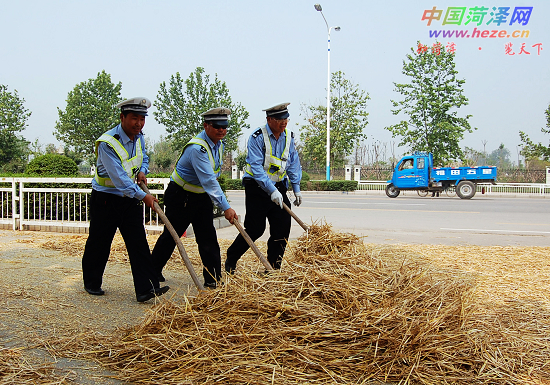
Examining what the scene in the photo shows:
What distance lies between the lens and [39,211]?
8.51 m

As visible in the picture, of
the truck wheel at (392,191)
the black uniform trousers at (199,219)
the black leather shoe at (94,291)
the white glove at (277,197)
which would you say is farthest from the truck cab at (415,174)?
the black leather shoe at (94,291)

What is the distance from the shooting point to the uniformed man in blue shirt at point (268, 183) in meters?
4.53

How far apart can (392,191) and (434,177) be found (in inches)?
76.0

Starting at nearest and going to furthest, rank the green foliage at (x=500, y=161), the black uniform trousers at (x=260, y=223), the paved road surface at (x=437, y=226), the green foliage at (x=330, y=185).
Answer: the black uniform trousers at (x=260, y=223)
the paved road surface at (x=437, y=226)
the green foliage at (x=330, y=185)
the green foliage at (x=500, y=161)

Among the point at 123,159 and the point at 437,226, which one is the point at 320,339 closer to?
the point at 123,159

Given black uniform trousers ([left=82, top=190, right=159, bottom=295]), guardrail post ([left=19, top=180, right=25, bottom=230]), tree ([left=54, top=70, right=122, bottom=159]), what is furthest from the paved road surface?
tree ([left=54, top=70, right=122, bottom=159])

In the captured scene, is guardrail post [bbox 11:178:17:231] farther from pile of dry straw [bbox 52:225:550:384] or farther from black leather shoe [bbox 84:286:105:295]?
pile of dry straw [bbox 52:225:550:384]

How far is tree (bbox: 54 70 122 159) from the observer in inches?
1519

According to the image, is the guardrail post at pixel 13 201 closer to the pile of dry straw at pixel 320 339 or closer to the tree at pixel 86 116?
the pile of dry straw at pixel 320 339

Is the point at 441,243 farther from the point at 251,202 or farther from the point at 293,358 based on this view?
the point at 293,358

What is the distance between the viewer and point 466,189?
67.9 feet

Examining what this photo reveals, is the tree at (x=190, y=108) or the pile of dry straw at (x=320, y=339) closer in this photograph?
the pile of dry straw at (x=320, y=339)

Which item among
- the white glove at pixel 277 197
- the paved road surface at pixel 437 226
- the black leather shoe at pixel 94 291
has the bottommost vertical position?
the black leather shoe at pixel 94 291

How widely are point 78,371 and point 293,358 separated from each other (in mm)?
1180
